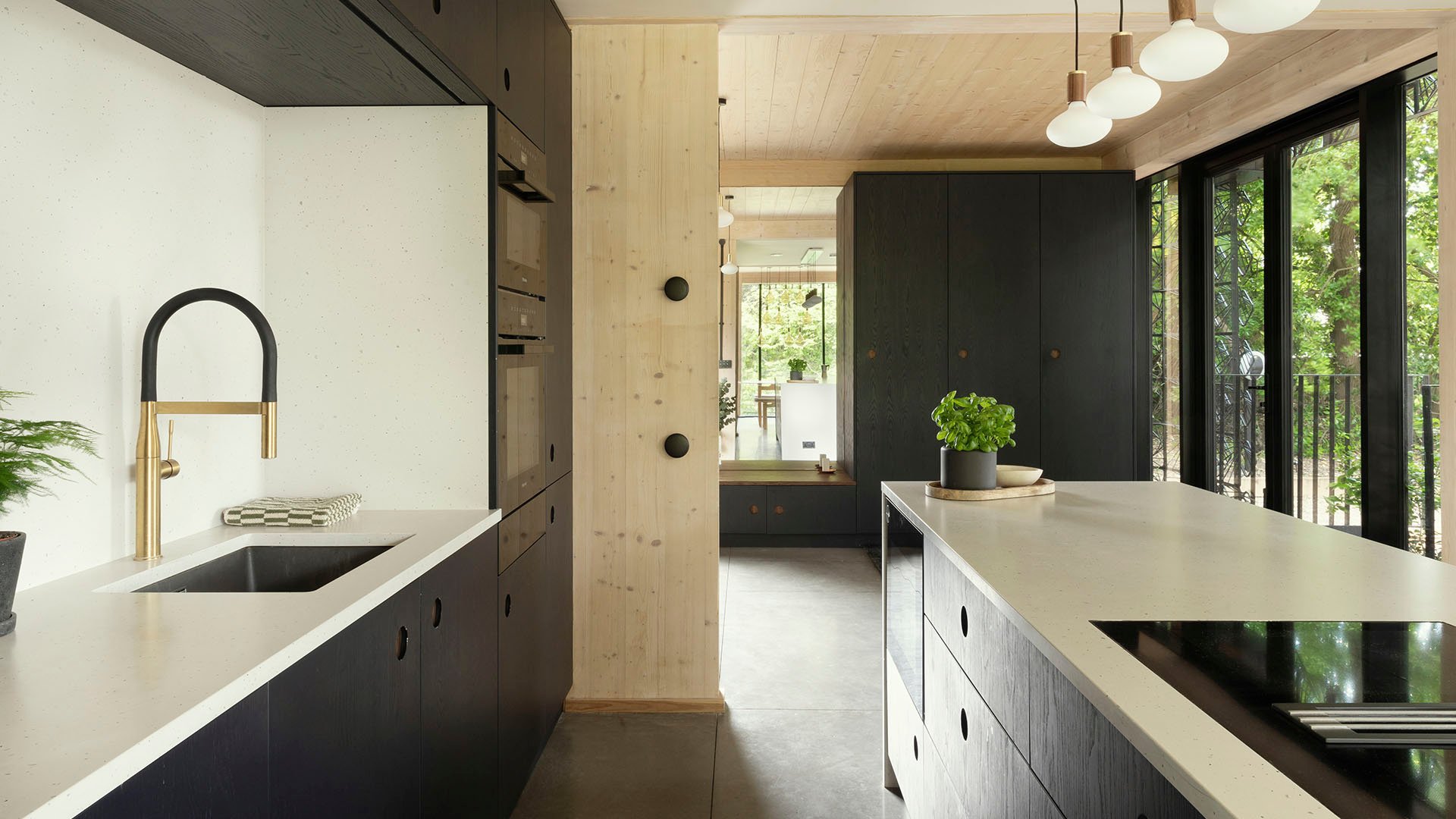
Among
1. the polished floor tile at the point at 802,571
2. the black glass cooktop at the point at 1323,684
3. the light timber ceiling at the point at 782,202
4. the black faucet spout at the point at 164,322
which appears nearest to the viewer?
the black glass cooktop at the point at 1323,684

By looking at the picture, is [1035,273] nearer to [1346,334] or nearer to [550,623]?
[1346,334]

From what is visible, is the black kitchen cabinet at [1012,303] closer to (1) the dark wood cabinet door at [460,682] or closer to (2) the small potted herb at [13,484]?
(1) the dark wood cabinet door at [460,682]

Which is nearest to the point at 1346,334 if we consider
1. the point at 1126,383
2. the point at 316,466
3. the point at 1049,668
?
the point at 1126,383

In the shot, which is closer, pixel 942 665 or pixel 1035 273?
pixel 942 665

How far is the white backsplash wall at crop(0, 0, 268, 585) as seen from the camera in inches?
57.9

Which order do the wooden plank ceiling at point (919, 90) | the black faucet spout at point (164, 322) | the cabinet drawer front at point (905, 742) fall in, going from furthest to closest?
the wooden plank ceiling at point (919, 90), the cabinet drawer front at point (905, 742), the black faucet spout at point (164, 322)

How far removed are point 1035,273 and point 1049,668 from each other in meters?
4.53

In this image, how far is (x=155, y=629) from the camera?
1221 mm

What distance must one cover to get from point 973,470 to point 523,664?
51.5 inches

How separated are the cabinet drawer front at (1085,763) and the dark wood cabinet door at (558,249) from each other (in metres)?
1.77

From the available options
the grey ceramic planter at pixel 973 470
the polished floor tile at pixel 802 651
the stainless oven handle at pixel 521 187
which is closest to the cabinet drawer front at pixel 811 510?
the polished floor tile at pixel 802 651

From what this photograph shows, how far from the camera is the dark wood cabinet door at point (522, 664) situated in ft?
7.43

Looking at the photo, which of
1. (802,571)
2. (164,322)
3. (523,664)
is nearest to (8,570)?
(164,322)

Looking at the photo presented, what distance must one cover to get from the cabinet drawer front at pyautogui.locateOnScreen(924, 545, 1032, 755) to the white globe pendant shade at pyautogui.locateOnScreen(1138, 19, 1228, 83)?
3.65 feet
